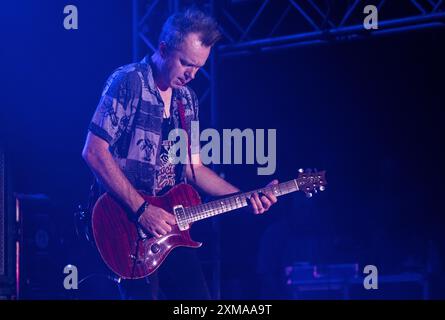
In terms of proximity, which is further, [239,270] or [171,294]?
[239,270]

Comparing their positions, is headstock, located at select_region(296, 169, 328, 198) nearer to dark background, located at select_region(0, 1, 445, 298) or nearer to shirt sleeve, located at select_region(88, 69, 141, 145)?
dark background, located at select_region(0, 1, 445, 298)

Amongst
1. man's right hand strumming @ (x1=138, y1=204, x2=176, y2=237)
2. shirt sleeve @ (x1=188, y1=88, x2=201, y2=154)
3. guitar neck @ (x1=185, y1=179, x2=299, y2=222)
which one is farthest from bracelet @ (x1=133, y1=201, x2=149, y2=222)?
shirt sleeve @ (x1=188, y1=88, x2=201, y2=154)

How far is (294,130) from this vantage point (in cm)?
654

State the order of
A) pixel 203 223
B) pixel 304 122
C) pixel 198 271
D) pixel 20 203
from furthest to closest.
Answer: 1. pixel 304 122
2. pixel 203 223
3. pixel 20 203
4. pixel 198 271

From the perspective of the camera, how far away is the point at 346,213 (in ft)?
20.9

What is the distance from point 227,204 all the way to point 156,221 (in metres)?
0.53

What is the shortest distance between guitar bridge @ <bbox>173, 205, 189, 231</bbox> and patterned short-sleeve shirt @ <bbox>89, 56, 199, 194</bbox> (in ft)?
0.60

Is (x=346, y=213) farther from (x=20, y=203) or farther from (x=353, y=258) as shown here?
(x=20, y=203)

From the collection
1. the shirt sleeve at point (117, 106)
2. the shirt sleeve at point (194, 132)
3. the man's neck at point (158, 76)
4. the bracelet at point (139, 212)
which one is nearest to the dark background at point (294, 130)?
the shirt sleeve at point (194, 132)

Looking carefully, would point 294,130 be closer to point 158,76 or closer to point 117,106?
point 158,76

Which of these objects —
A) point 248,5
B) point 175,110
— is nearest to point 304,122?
point 248,5

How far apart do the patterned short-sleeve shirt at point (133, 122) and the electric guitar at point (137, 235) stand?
174mm
